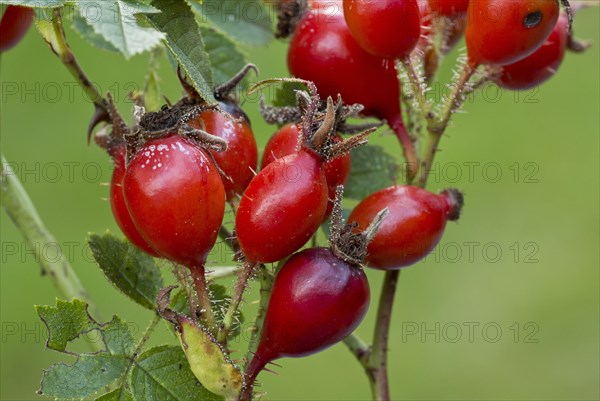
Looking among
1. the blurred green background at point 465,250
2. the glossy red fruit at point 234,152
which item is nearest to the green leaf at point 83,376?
the glossy red fruit at point 234,152

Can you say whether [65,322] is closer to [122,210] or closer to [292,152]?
[122,210]

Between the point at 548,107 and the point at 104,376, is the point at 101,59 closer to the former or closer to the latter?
the point at 548,107

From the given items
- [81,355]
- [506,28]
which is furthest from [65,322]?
[506,28]

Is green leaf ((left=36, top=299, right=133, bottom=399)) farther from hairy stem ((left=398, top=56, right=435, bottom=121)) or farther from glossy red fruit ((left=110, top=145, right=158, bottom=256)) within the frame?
hairy stem ((left=398, top=56, right=435, bottom=121))

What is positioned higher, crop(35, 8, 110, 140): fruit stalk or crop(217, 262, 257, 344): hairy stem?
crop(35, 8, 110, 140): fruit stalk

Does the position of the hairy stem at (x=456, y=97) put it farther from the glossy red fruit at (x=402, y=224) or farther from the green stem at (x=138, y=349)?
the green stem at (x=138, y=349)

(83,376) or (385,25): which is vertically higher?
(385,25)

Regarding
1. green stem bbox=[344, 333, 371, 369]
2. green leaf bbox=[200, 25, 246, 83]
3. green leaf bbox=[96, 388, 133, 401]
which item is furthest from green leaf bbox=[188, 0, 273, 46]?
green leaf bbox=[96, 388, 133, 401]
